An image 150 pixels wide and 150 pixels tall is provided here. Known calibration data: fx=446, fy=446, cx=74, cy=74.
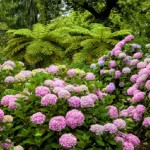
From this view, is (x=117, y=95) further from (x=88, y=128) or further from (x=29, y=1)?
(x=29, y=1)

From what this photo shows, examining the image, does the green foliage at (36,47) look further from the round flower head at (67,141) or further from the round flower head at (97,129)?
the round flower head at (67,141)

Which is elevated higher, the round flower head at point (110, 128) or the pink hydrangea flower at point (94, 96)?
the pink hydrangea flower at point (94, 96)

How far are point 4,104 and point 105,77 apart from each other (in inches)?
132

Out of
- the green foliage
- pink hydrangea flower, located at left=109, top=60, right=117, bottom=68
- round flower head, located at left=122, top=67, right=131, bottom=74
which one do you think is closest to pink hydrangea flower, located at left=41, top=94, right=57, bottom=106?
round flower head, located at left=122, top=67, right=131, bottom=74

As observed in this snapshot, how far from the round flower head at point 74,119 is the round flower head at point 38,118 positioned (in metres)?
0.22

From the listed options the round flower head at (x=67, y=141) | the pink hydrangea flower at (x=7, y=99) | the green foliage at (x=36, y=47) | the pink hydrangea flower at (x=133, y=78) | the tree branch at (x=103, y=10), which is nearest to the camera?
the round flower head at (x=67, y=141)

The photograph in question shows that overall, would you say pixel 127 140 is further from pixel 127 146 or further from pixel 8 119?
pixel 8 119

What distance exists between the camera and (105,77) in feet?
24.3

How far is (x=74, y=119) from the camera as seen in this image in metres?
3.87

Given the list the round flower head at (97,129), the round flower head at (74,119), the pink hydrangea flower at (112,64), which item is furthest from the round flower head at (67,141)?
the pink hydrangea flower at (112,64)

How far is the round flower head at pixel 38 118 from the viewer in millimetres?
3887

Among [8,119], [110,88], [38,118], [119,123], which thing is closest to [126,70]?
[110,88]

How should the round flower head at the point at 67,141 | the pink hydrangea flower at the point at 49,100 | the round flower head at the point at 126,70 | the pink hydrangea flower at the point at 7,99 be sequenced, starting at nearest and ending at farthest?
the round flower head at the point at 67,141
the pink hydrangea flower at the point at 49,100
the pink hydrangea flower at the point at 7,99
the round flower head at the point at 126,70

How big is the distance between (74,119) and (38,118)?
1.03ft
